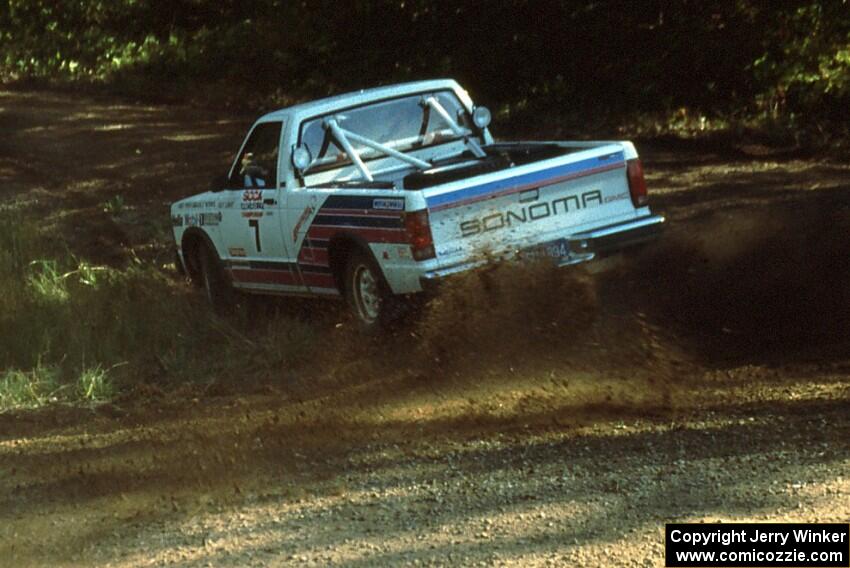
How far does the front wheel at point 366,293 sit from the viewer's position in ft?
34.3

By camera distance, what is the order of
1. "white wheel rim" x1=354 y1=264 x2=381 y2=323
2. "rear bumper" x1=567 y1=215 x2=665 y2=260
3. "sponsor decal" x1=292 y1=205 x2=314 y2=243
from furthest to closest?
"sponsor decal" x1=292 y1=205 x2=314 y2=243 → "white wheel rim" x1=354 y1=264 x2=381 y2=323 → "rear bumper" x1=567 y1=215 x2=665 y2=260

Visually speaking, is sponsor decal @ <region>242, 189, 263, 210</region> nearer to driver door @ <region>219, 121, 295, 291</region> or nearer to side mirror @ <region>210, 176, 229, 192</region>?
driver door @ <region>219, 121, 295, 291</region>

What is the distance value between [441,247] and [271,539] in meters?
3.68

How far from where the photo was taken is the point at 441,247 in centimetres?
997

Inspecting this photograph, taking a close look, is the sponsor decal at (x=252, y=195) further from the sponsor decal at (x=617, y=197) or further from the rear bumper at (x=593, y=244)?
the sponsor decal at (x=617, y=197)

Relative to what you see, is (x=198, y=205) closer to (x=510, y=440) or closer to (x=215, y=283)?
(x=215, y=283)

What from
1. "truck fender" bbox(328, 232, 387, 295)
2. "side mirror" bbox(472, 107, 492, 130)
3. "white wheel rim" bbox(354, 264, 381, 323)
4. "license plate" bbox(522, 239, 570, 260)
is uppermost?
"side mirror" bbox(472, 107, 492, 130)

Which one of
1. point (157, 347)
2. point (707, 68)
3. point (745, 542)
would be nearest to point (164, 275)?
point (157, 347)

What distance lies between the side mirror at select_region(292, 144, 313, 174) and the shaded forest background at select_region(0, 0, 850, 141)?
819 cm

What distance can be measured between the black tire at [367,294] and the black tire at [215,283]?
86.9 inches

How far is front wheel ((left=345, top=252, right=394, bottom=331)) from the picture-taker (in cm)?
1046

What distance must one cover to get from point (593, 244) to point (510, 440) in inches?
103

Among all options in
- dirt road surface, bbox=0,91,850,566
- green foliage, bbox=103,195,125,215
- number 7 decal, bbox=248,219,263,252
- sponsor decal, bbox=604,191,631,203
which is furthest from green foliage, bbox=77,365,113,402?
green foliage, bbox=103,195,125,215

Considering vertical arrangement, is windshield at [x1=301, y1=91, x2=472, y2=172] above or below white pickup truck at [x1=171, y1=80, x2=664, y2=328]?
above
